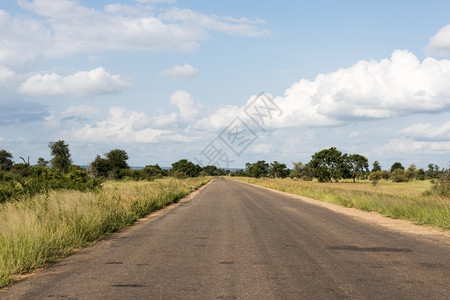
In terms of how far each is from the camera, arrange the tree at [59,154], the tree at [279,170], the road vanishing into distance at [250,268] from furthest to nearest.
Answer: the tree at [279,170] → the tree at [59,154] → the road vanishing into distance at [250,268]

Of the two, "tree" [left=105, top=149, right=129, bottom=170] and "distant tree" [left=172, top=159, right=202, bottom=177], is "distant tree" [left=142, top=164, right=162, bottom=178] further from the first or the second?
"distant tree" [left=172, top=159, right=202, bottom=177]

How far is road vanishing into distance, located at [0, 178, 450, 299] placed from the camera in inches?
213

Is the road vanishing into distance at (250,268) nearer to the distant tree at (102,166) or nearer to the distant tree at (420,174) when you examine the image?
the distant tree at (102,166)

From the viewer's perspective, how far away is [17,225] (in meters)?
8.95

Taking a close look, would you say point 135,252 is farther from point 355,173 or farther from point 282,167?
point 282,167

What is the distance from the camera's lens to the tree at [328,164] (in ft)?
307

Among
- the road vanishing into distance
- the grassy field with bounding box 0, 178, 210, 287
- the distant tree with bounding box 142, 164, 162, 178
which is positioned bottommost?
the road vanishing into distance

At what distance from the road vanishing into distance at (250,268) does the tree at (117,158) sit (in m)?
87.6

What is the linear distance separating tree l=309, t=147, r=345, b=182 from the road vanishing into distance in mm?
84861

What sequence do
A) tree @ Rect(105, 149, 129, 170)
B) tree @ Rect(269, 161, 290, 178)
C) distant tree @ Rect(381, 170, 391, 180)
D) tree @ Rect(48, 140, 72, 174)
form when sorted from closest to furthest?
tree @ Rect(48, 140, 72, 174), tree @ Rect(105, 149, 129, 170), distant tree @ Rect(381, 170, 391, 180), tree @ Rect(269, 161, 290, 178)

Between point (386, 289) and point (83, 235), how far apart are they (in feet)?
24.0

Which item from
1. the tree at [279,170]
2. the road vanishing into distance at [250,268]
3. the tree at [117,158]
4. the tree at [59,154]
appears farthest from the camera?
the tree at [279,170]

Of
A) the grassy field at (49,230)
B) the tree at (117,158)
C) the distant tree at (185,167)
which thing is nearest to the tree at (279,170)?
the distant tree at (185,167)

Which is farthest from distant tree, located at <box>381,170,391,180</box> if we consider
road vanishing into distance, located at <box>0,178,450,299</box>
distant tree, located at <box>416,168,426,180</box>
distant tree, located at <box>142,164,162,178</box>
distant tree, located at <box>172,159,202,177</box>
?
road vanishing into distance, located at <box>0,178,450,299</box>
